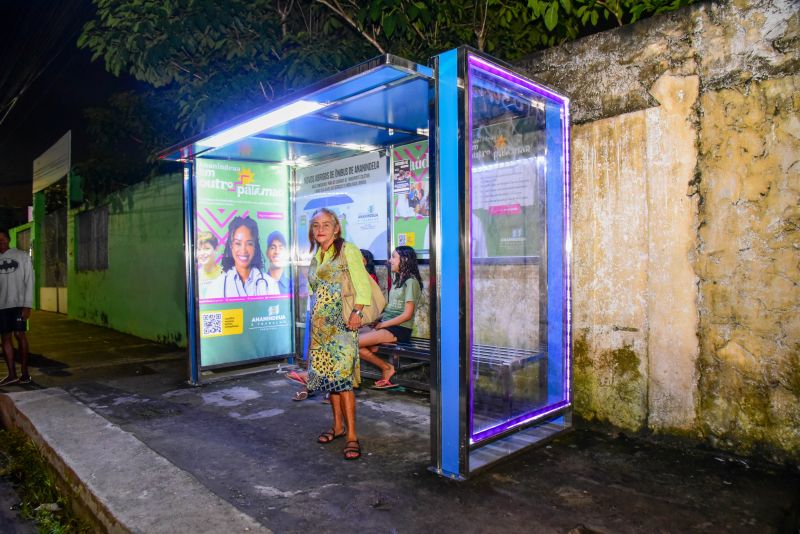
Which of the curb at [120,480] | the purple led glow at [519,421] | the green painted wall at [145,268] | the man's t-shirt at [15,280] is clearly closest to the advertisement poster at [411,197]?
the purple led glow at [519,421]

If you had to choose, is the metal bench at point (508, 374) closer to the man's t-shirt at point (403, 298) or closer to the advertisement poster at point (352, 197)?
the man's t-shirt at point (403, 298)

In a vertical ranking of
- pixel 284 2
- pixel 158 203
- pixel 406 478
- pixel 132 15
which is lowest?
pixel 406 478

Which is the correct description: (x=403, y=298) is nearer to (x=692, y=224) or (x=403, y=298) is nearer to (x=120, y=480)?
(x=692, y=224)

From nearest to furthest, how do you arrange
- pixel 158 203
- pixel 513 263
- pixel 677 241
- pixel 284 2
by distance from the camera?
1. pixel 677 241
2. pixel 513 263
3. pixel 284 2
4. pixel 158 203

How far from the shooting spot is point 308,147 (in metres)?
5.62

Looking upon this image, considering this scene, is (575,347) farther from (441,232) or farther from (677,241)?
(441,232)

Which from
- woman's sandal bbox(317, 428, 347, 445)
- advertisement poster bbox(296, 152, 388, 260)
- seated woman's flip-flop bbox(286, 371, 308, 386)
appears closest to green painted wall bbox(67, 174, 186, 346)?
advertisement poster bbox(296, 152, 388, 260)

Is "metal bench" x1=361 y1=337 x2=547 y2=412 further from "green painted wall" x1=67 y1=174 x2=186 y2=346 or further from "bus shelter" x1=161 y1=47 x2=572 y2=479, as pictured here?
"green painted wall" x1=67 y1=174 x2=186 y2=346

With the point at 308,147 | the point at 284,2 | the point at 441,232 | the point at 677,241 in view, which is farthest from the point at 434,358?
the point at 284,2

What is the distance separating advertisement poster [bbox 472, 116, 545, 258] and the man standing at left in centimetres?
509

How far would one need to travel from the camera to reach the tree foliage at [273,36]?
5.43 m

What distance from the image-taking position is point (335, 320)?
368cm

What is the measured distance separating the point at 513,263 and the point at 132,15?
4422mm

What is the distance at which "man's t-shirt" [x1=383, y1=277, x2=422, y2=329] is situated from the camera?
5219mm
